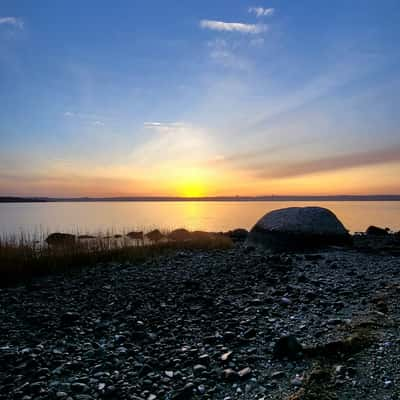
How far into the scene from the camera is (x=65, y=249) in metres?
13.0

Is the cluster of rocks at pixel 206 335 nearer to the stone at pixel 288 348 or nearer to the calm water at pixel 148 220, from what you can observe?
the stone at pixel 288 348

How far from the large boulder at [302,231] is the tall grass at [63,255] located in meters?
2.49

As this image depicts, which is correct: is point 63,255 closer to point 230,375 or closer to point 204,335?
point 204,335

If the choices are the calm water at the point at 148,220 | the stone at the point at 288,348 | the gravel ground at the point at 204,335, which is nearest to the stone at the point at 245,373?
the gravel ground at the point at 204,335

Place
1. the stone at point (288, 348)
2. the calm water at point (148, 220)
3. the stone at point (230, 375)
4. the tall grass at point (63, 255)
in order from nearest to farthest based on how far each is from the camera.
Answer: the stone at point (230, 375), the stone at point (288, 348), the tall grass at point (63, 255), the calm water at point (148, 220)

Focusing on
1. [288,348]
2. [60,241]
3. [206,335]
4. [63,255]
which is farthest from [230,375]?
[60,241]

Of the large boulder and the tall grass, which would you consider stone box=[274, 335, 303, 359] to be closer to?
the tall grass

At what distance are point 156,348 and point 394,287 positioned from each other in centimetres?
552

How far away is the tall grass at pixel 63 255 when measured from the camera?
1007 centimetres

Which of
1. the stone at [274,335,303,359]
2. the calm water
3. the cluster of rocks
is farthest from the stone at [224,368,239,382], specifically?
the calm water

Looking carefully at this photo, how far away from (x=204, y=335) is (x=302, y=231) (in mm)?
8536

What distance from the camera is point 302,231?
12969mm

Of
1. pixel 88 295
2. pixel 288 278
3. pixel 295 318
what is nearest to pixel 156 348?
pixel 295 318

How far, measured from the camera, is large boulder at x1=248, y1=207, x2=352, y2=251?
1287 cm
